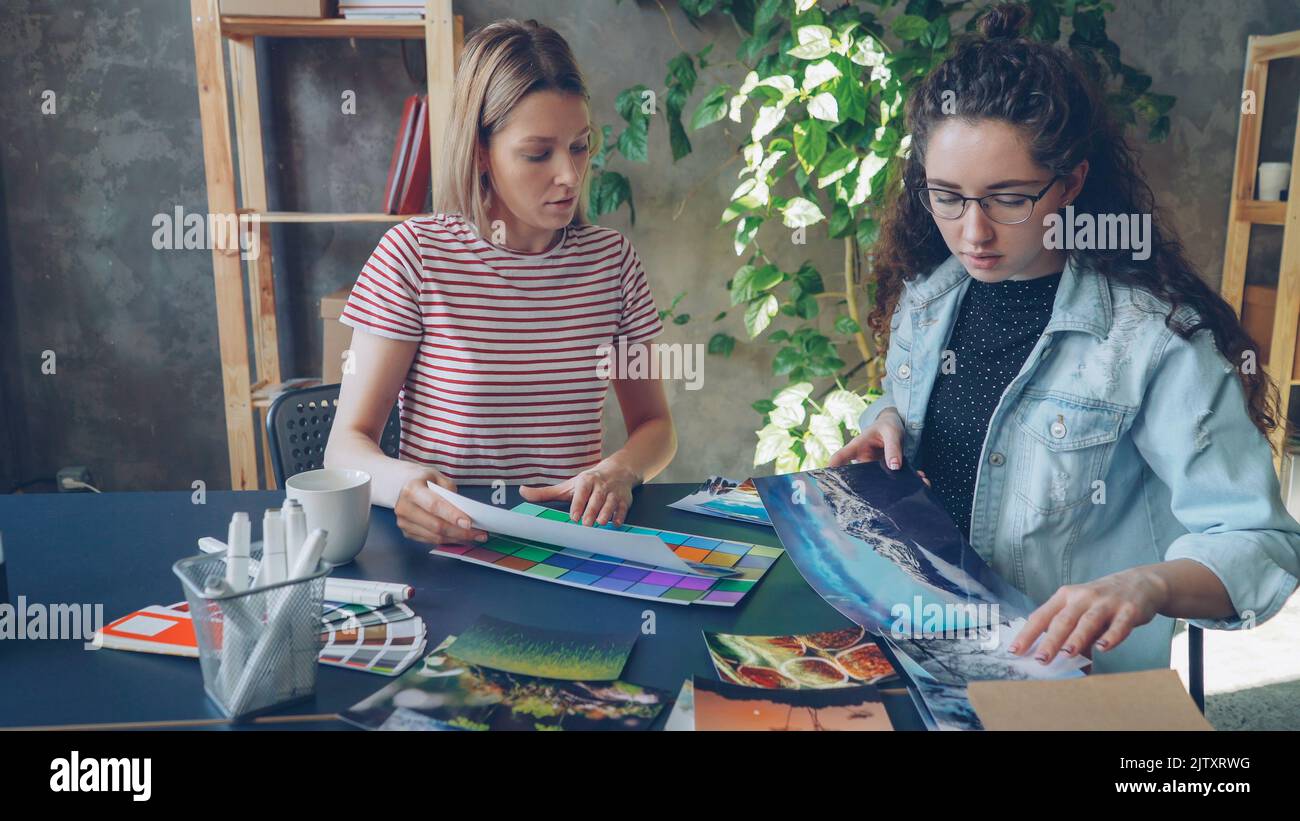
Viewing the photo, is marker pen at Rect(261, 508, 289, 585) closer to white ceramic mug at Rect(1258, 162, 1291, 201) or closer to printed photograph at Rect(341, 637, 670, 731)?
printed photograph at Rect(341, 637, 670, 731)

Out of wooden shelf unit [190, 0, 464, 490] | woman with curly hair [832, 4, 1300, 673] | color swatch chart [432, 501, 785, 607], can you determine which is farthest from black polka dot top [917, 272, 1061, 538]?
wooden shelf unit [190, 0, 464, 490]

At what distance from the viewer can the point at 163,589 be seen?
3.85ft

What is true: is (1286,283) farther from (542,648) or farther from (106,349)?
(106,349)

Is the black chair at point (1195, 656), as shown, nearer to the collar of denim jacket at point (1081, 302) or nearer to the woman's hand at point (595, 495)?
the collar of denim jacket at point (1081, 302)

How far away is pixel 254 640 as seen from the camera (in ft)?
2.96

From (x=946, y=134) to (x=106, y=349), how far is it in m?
2.80

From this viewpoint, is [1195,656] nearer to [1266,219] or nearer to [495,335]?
[495,335]

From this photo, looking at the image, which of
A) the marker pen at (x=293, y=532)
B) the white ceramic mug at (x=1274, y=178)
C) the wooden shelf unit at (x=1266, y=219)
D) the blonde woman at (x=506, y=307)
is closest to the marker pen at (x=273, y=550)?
the marker pen at (x=293, y=532)

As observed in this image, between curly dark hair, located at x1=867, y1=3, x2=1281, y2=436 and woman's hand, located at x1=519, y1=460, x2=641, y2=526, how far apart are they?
2.07ft

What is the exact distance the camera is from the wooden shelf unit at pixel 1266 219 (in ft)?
9.63

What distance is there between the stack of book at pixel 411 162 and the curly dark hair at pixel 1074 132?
1.70 m

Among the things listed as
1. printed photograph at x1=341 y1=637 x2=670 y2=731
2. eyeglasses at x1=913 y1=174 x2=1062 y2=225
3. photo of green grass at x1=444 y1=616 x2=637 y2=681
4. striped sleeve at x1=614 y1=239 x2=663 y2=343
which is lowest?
printed photograph at x1=341 y1=637 x2=670 y2=731

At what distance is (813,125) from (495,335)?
1.17 metres

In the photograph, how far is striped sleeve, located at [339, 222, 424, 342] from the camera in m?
1.67
